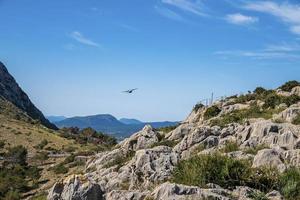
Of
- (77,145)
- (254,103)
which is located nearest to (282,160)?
(254,103)

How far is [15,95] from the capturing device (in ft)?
563

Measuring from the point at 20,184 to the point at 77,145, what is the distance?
35.4 meters

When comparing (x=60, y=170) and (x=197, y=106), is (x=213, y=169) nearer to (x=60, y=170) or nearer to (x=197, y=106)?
(x=197, y=106)

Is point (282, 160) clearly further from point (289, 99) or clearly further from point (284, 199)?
point (289, 99)

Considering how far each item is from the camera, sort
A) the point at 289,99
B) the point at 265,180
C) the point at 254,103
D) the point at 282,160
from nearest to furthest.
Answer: the point at 265,180 < the point at 282,160 < the point at 289,99 < the point at 254,103

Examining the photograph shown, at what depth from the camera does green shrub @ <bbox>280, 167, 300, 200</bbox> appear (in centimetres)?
1678

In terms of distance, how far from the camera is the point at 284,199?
Answer: 54.4ft

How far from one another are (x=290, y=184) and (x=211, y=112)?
29.8 metres

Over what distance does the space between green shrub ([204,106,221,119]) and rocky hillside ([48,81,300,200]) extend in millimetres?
9689

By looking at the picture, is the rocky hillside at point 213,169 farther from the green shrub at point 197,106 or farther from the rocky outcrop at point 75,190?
the green shrub at point 197,106

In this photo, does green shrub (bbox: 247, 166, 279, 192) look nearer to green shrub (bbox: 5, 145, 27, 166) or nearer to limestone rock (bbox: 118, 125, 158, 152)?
limestone rock (bbox: 118, 125, 158, 152)

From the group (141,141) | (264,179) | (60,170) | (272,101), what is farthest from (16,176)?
(264,179)

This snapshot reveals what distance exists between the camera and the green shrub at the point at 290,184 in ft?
55.1

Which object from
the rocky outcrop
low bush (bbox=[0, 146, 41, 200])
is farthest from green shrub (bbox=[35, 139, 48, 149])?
the rocky outcrop
